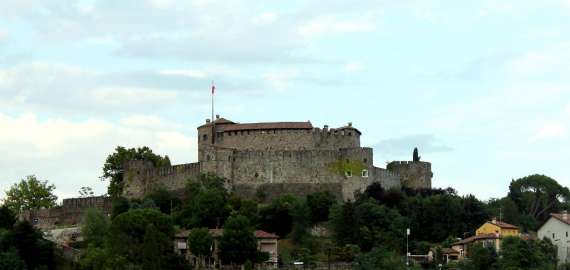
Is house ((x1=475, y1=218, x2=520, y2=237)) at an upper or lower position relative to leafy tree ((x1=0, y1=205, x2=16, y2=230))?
lower

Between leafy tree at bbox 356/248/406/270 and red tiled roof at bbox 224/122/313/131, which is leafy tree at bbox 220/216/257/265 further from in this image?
red tiled roof at bbox 224/122/313/131

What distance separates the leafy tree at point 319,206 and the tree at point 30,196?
1024 inches

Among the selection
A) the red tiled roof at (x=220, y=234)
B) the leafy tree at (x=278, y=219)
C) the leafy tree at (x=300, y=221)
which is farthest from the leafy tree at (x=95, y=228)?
the leafy tree at (x=300, y=221)

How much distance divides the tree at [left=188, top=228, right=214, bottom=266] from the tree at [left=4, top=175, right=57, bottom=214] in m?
28.1

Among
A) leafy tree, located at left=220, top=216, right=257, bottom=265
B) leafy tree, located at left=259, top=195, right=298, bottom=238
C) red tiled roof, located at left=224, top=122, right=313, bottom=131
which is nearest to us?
leafy tree, located at left=220, top=216, right=257, bottom=265

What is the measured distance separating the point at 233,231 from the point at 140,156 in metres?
29.3

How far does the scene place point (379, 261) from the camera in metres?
90.7

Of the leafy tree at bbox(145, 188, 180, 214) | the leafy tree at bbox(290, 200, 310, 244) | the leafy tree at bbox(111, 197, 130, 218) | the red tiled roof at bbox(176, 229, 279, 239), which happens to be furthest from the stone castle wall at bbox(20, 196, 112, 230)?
the leafy tree at bbox(290, 200, 310, 244)

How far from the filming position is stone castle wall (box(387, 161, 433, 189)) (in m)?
118

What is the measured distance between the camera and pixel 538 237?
103938mm

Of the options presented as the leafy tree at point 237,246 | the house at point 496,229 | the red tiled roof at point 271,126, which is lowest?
the leafy tree at point 237,246

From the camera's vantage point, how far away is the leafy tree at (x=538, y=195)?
125 metres

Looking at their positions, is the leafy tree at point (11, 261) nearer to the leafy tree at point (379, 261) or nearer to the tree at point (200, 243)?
the tree at point (200, 243)

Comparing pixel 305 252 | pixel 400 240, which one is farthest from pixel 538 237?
pixel 305 252
